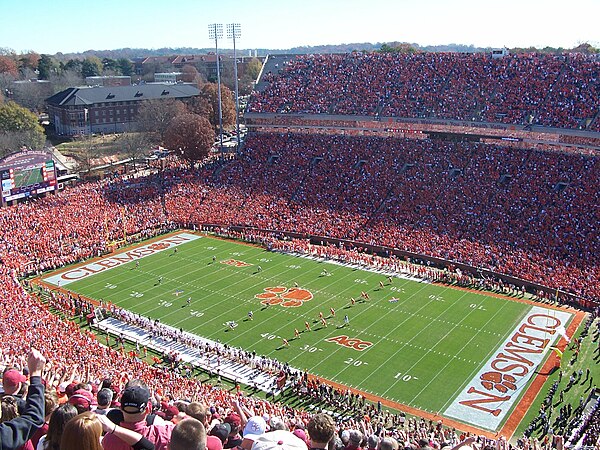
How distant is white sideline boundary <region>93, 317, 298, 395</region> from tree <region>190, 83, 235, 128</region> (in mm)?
40748

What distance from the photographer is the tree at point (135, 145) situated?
5906 cm

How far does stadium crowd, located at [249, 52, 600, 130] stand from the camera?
4328cm

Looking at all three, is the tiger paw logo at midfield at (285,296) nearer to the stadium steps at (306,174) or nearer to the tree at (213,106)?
the stadium steps at (306,174)

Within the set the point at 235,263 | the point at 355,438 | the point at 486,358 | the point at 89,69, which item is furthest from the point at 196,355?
the point at 89,69

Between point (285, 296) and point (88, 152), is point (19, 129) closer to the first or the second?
point (88, 152)

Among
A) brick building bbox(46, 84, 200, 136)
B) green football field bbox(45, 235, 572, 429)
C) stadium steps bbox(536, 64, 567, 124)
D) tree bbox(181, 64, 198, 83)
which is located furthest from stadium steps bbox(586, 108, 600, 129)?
tree bbox(181, 64, 198, 83)

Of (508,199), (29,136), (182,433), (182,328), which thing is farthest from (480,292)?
(29,136)

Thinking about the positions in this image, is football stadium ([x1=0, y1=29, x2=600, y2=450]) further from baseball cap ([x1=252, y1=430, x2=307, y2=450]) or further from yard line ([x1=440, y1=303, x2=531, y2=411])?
baseball cap ([x1=252, y1=430, x2=307, y2=450])

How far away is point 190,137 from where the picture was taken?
5044 cm

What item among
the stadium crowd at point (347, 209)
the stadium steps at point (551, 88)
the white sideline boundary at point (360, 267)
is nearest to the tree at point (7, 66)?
the stadium crowd at point (347, 209)

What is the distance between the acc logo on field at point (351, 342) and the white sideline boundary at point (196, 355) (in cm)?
293

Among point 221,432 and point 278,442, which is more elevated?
point 278,442

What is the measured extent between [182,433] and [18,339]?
779 inches

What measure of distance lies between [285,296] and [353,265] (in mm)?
5972
